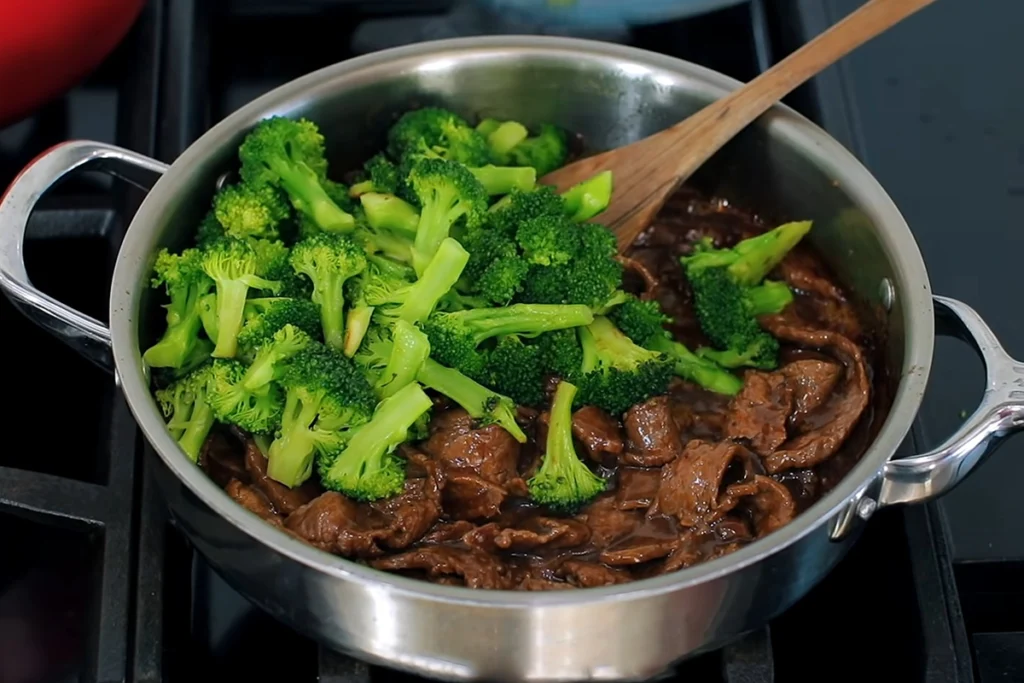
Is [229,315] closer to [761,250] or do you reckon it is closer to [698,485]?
[698,485]

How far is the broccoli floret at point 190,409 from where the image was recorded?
1.25m

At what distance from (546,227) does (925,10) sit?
3.39ft

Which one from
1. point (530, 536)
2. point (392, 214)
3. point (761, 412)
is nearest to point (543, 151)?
point (392, 214)

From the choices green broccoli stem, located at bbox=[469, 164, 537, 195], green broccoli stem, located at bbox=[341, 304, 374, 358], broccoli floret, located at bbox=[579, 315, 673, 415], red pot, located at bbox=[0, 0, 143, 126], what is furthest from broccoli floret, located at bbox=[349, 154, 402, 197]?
red pot, located at bbox=[0, 0, 143, 126]

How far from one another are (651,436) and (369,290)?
37 centimetres

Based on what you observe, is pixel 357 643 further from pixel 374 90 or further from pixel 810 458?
pixel 374 90

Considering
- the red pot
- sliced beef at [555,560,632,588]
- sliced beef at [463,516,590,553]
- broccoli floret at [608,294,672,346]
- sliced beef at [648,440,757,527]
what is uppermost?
the red pot

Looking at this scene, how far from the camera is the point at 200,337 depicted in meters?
1.32

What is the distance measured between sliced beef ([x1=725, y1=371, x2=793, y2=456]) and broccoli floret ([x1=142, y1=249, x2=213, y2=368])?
645 mm

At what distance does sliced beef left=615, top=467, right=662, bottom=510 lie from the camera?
1.25m

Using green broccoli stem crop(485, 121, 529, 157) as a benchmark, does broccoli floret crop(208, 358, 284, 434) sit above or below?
below

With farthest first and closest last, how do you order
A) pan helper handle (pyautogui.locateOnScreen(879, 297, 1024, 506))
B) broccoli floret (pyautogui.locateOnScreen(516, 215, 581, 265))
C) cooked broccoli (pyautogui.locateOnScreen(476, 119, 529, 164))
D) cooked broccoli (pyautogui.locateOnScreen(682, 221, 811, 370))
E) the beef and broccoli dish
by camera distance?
cooked broccoli (pyautogui.locateOnScreen(476, 119, 529, 164))
cooked broccoli (pyautogui.locateOnScreen(682, 221, 811, 370))
broccoli floret (pyautogui.locateOnScreen(516, 215, 581, 265))
the beef and broccoli dish
pan helper handle (pyautogui.locateOnScreen(879, 297, 1024, 506))

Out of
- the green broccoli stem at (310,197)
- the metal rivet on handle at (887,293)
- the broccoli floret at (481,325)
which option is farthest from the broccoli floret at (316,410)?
the metal rivet on handle at (887,293)

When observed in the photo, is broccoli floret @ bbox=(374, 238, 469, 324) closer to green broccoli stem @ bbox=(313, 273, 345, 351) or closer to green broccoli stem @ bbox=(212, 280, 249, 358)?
green broccoli stem @ bbox=(313, 273, 345, 351)
